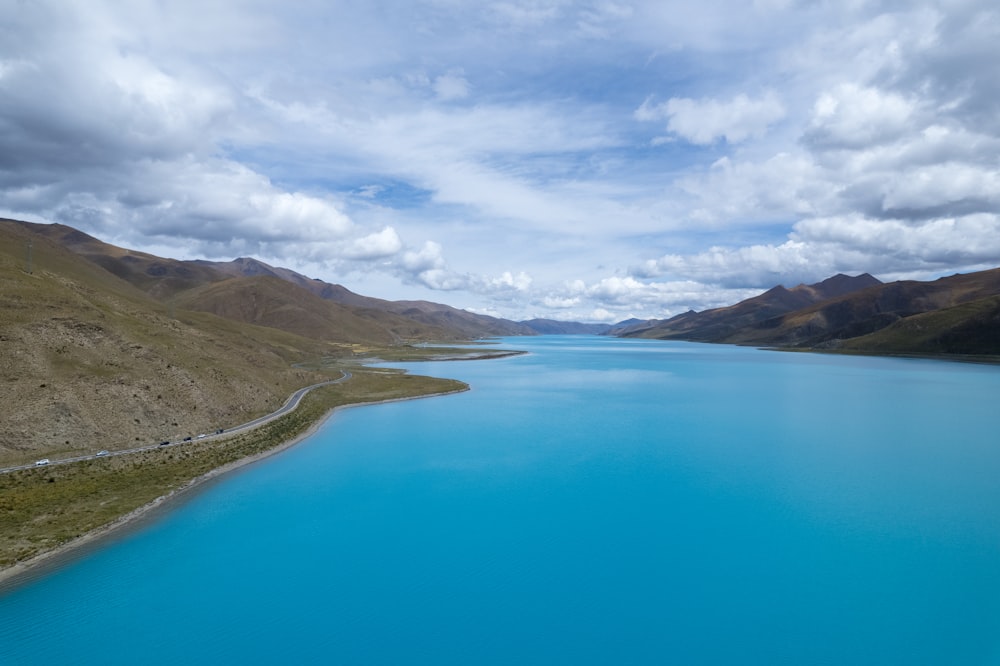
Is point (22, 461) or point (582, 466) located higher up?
point (22, 461)

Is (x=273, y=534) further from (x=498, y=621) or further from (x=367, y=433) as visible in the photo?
(x=367, y=433)

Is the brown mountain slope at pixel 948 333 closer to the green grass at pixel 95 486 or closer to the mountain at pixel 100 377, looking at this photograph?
the mountain at pixel 100 377

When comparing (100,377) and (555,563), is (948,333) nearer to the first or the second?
(555,563)

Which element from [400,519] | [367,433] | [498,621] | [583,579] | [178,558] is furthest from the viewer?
[367,433]

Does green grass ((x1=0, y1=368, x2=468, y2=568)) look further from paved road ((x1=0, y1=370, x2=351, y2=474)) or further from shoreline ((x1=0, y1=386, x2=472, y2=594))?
paved road ((x1=0, y1=370, x2=351, y2=474))

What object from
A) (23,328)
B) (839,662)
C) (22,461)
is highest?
(23,328)

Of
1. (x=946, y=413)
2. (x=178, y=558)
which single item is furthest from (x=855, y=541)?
(x=946, y=413)
